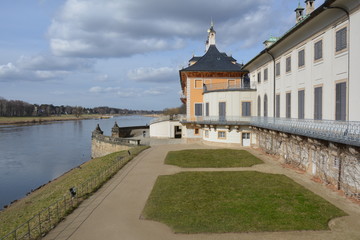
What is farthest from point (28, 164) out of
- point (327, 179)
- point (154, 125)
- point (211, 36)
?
point (327, 179)

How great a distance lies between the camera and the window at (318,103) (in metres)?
15.6

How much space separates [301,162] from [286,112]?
15.6 ft

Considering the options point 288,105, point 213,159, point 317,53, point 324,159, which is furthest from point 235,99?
point 324,159

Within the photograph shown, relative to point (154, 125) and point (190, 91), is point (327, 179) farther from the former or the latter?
point (154, 125)

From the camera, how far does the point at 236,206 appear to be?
11070 mm

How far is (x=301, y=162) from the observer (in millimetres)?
17203

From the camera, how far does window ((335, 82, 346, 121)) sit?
13289 millimetres

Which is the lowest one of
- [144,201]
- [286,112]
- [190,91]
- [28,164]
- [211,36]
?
[28,164]

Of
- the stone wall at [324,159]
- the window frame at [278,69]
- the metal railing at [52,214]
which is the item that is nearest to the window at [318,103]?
the stone wall at [324,159]

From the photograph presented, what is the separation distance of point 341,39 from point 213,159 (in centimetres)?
1226

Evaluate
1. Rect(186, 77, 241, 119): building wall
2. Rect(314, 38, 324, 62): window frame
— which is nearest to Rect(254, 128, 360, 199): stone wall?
Rect(314, 38, 324, 62): window frame

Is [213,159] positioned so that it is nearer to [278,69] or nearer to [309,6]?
[278,69]

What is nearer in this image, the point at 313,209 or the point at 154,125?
the point at 313,209

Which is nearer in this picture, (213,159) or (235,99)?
(213,159)
